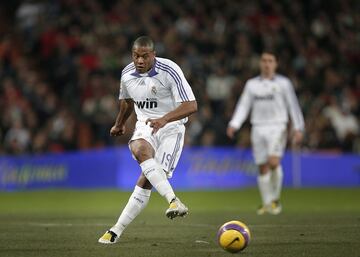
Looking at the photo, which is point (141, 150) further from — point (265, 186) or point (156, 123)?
point (265, 186)

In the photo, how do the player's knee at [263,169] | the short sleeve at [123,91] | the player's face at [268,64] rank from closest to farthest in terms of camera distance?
the short sleeve at [123,91], the player's face at [268,64], the player's knee at [263,169]

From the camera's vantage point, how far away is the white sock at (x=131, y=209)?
967 cm

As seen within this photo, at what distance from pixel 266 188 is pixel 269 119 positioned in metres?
1.20

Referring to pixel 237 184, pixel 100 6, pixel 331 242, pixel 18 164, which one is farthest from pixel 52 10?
pixel 331 242

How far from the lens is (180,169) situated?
851 inches

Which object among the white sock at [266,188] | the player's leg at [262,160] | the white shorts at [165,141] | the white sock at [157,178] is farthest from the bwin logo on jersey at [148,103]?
the player's leg at [262,160]

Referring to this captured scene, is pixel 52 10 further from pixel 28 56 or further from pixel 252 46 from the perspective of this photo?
pixel 252 46

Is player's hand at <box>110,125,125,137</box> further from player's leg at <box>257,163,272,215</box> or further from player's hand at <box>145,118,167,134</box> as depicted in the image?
player's leg at <box>257,163,272,215</box>

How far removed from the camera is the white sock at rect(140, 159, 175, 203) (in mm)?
9453

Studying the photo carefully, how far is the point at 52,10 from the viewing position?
25.7 m

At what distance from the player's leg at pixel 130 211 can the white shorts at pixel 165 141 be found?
11.2 inches

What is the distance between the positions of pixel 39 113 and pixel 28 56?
291cm

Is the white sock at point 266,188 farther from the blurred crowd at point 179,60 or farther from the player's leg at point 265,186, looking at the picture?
the blurred crowd at point 179,60

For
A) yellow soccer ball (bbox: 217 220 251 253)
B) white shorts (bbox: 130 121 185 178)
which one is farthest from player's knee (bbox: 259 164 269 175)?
yellow soccer ball (bbox: 217 220 251 253)
